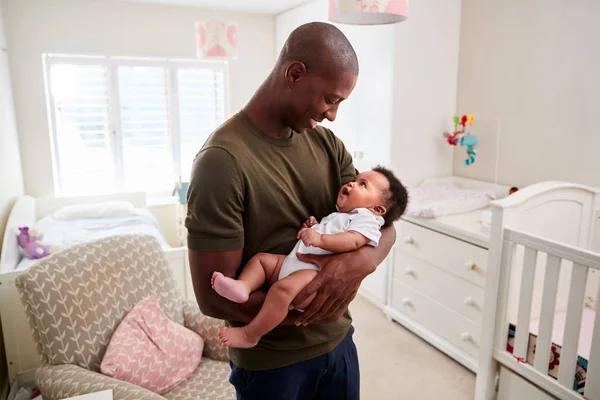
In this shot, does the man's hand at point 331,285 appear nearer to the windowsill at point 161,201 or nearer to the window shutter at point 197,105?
the windowsill at point 161,201

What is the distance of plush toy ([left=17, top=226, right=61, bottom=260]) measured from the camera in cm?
262

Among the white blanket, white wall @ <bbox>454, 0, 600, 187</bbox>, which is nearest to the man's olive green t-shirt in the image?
white wall @ <bbox>454, 0, 600, 187</bbox>

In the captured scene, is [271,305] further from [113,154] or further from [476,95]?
[113,154]

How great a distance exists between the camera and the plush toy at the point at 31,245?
2621 millimetres

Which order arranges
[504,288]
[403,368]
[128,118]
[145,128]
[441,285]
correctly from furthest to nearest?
1. [145,128]
2. [128,118]
3. [441,285]
4. [403,368]
5. [504,288]

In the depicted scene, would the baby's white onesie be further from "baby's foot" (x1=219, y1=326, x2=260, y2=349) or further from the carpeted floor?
the carpeted floor

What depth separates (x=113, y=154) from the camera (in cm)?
434

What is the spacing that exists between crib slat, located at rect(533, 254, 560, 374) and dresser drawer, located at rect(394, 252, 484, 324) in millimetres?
602

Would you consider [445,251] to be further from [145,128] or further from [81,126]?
[81,126]

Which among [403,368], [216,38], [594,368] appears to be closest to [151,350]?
[403,368]

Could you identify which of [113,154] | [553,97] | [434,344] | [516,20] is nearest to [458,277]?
[434,344]

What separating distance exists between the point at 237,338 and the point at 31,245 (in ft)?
7.49

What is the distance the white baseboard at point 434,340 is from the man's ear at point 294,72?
212cm

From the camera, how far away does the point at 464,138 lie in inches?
118
